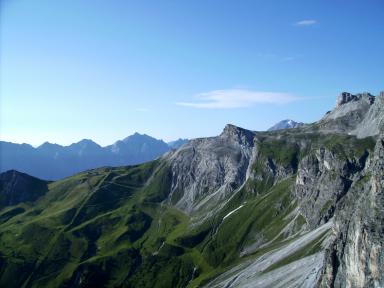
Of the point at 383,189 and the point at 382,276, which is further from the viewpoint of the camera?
the point at 383,189

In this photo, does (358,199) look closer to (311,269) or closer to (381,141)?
(381,141)

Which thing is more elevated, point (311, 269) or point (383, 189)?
point (383, 189)

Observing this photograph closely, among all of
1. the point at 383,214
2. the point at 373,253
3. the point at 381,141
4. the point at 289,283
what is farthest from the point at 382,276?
the point at 289,283

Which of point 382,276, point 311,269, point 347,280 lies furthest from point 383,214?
point 311,269

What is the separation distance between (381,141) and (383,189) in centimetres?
2870

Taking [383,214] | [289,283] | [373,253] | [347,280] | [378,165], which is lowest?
[289,283]

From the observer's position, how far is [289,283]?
187250 mm

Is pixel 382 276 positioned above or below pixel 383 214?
below

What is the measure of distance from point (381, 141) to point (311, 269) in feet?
203

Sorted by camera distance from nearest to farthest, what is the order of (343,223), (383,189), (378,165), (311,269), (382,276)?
(382,276), (383,189), (378,165), (343,223), (311,269)

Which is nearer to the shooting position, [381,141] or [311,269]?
[381,141]

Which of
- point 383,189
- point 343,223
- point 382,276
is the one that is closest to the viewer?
point 382,276

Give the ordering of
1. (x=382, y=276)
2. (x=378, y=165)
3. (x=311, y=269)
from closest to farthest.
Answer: (x=382, y=276)
(x=378, y=165)
(x=311, y=269)

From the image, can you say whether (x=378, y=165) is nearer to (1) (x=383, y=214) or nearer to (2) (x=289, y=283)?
(1) (x=383, y=214)
